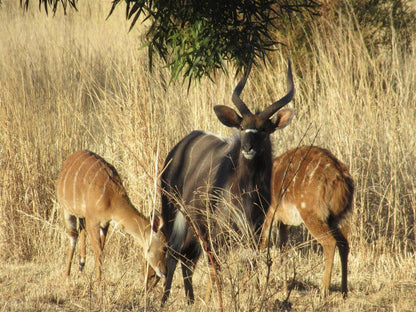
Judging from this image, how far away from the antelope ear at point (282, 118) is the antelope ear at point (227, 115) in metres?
0.25

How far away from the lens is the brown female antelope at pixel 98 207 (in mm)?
5133

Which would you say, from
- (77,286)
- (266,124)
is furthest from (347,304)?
(77,286)

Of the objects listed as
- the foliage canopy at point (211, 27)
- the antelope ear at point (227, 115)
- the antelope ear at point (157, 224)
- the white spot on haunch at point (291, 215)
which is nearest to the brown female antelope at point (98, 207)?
the antelope ear at point (157, 224)

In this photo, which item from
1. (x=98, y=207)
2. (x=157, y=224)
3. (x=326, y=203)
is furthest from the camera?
(x=98, y=207)

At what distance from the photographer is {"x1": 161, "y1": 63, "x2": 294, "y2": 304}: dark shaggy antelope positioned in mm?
4109

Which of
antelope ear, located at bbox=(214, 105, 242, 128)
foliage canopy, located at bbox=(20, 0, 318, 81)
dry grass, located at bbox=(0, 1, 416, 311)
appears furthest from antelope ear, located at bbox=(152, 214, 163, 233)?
foliage canopy, located at bbox=(20, 0, 318, 81)

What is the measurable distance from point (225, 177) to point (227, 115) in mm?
432

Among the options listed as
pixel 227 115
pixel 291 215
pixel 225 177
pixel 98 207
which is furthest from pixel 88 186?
pixel 291 215

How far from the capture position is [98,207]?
523 cm

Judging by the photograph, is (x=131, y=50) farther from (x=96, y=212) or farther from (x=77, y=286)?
(x=77, y=286)

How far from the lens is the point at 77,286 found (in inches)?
189

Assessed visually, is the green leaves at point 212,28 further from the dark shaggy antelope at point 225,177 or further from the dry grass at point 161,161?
the dry grass at point 161,161

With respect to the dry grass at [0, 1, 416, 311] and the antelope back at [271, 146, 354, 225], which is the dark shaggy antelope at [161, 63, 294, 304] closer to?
the dry grass at [0, 1, 416, 311]

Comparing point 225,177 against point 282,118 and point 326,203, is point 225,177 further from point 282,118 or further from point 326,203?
point 326,203
